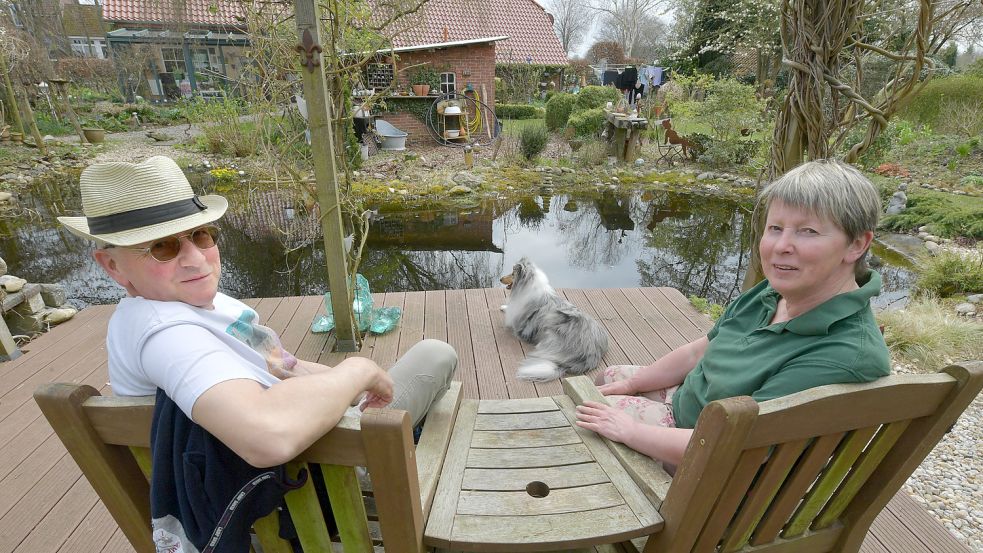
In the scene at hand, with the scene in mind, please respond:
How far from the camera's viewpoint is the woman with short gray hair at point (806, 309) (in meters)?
1.08

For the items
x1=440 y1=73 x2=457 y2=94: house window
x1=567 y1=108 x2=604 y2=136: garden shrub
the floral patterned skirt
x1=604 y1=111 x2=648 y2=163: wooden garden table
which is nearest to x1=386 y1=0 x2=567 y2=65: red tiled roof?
x1=440 y1=73 x2=457 y2=94: house window

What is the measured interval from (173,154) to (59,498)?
10.6m

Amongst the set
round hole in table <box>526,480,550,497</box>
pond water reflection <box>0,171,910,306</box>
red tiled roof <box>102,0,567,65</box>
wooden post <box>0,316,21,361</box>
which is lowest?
pond water reflection <box>0,171,910,306</box>

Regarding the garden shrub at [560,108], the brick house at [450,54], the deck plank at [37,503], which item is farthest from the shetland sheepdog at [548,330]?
the garden shrub at [560,108]

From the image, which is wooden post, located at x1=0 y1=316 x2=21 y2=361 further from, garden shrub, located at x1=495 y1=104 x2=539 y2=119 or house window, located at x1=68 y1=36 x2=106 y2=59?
house window, located at x1=68 y1=36 x2=106 y2=59

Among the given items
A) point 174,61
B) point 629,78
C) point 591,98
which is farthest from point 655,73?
point 174,61

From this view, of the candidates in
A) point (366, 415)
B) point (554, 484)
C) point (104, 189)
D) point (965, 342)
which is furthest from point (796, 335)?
point (965, 342)

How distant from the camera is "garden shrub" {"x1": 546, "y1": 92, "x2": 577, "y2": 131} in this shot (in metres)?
13.1

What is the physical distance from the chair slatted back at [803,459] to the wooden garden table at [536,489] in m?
0.12

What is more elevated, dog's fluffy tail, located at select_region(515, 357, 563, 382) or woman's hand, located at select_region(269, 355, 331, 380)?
woman's hand, located at select_region(269, 355, 331, 380)

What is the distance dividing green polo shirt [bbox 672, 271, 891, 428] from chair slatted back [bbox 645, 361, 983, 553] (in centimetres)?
9

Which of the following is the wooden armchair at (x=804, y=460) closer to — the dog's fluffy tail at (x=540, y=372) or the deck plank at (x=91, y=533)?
the dog's fluffy tail at (x=540, y=372)

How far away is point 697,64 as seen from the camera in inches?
642

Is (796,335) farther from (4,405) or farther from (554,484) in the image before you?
(4,405)
